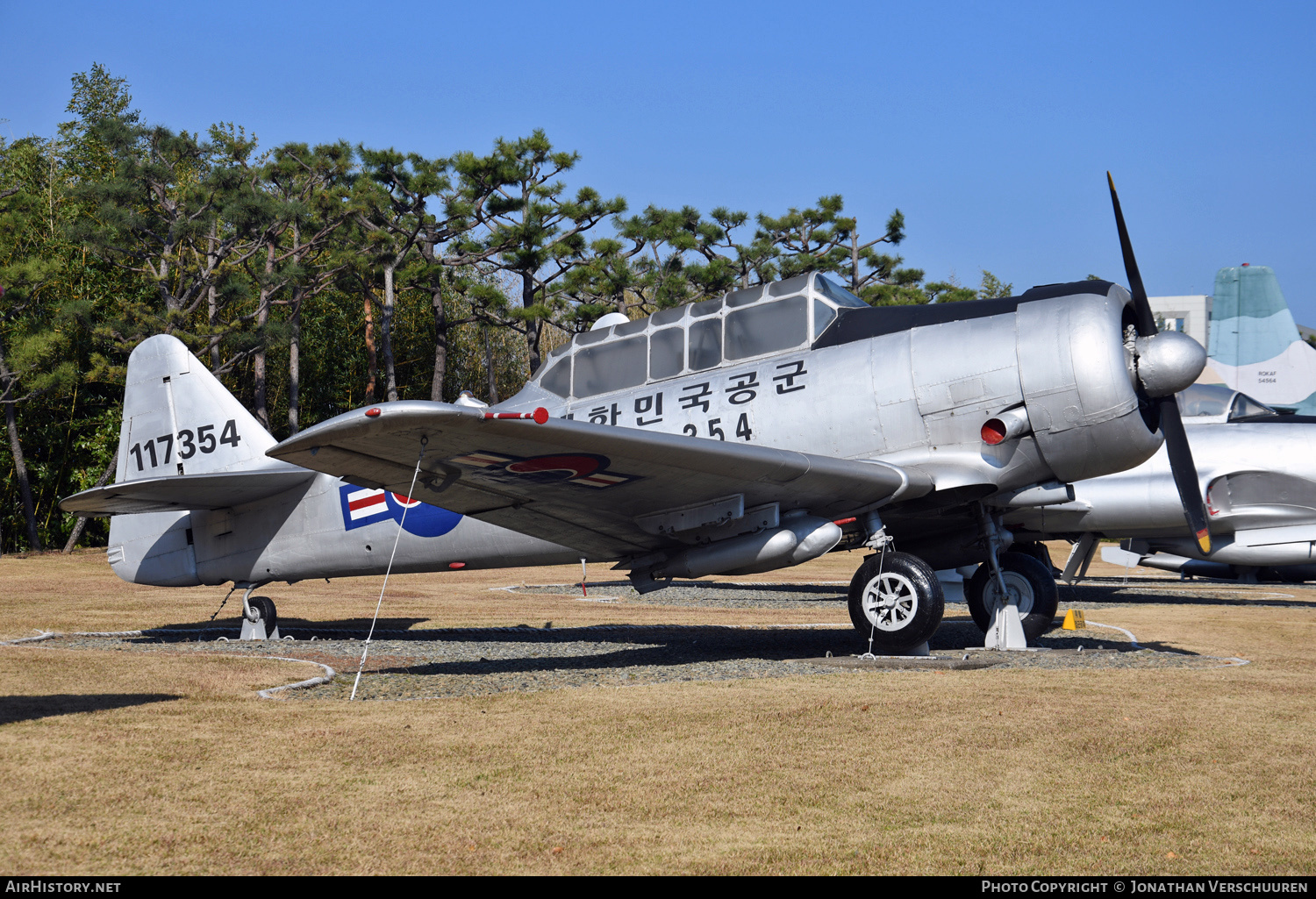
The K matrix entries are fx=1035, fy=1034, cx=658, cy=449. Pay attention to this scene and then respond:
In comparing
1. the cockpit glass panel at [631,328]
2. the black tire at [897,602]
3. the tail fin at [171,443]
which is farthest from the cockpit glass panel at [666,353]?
the tail fin at [171,443]

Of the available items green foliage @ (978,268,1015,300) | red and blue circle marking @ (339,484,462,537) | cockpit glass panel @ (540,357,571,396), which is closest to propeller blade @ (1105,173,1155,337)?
cockpit glass panel @ (540,357,571,396)

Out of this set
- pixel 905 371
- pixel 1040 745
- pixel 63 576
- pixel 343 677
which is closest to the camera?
pixel 1040 745

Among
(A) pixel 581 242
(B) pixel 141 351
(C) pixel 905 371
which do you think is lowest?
(C) pixel 905 371

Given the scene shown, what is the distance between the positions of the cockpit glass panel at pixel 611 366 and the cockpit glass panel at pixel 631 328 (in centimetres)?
7

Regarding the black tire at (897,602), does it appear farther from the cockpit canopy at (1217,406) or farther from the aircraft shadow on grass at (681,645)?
the cockpit canopy at (1217,406)

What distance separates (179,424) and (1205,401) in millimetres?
14462

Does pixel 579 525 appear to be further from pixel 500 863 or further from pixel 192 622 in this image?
pixel 192 622

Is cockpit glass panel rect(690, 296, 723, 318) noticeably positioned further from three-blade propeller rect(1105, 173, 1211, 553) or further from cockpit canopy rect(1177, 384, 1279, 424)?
cockpit canopy rect(1177, 384, 1279, 424)

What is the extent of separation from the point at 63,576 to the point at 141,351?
44.7 ft

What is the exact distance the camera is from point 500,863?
335 centimetres

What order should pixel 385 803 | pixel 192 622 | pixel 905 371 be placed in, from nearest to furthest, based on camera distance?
1. pixel 385 803
2. pixel 905 371
3. pixel 192 622

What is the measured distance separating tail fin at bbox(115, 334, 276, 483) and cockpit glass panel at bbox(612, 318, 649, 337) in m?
4.26

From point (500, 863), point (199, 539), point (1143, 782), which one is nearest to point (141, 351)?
point (199, 539)

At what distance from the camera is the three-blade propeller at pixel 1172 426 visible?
865 cm
